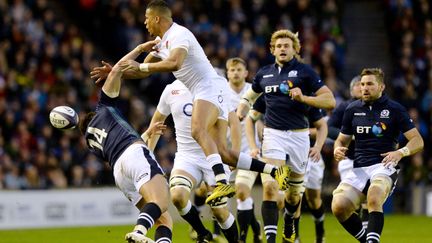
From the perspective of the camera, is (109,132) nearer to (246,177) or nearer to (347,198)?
(347,198)

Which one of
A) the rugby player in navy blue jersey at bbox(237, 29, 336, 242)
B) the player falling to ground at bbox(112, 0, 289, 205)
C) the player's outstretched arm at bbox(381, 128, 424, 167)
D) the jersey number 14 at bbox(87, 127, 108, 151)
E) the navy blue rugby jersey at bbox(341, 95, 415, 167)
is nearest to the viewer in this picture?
the jersey number 14 at bbox(87, 127, 108, 151)

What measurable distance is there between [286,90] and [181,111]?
1.43 m

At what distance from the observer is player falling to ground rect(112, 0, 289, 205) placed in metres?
12.5

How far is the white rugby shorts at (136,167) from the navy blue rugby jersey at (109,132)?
10cm

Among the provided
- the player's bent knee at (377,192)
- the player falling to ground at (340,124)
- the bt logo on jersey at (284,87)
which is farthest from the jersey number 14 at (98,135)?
the player falling to ground at (340,124)

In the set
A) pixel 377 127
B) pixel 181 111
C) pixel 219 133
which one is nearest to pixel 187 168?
pixel 219 133

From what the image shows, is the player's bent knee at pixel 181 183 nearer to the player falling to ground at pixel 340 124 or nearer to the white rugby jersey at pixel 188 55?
the white rugby jersey at pixel 188 55

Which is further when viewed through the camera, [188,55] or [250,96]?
[250,96]

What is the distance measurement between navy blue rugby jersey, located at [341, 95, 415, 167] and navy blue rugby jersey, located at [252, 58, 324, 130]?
964 millimetres

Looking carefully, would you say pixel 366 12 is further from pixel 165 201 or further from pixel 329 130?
pixel 165 201

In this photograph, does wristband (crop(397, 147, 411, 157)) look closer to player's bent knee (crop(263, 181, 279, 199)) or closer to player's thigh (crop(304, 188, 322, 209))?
player's bent knee (crop(263, 181, 279, 199))

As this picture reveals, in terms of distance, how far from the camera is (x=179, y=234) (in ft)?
62.6

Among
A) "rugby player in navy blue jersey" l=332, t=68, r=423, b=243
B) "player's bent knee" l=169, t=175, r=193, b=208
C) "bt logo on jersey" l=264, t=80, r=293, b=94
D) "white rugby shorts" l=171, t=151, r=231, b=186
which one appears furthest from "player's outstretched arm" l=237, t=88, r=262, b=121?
"rugby player in navy blue jersey" l=332, t=68, r=423, b=243

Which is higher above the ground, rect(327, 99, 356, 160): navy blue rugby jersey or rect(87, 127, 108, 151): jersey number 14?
rect(87, 127, 108, 151): jersey number 14
